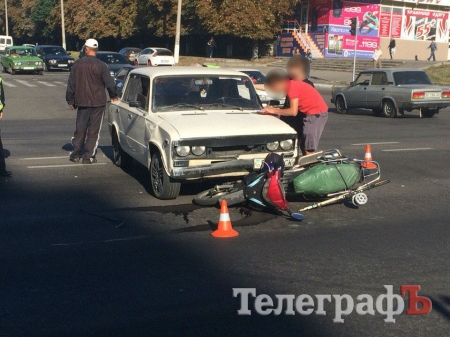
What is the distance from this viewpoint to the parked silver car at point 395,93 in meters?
20.1

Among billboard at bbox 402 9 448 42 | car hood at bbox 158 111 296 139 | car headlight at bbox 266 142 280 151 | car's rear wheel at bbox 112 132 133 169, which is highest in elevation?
billboard at bbox 402 9 448 42

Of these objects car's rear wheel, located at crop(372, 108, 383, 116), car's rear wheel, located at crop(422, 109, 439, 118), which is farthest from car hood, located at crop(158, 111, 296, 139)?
car's rear wheel, located at crop(422, 109, 439, 118)

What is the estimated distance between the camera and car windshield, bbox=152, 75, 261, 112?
9078mm

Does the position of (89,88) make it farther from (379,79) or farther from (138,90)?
(379,79)

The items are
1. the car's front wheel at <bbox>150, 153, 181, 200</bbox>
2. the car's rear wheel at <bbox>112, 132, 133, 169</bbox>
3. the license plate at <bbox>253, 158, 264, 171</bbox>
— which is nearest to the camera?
the license plate at <bbox>253, 158, 264, 171</bbox>

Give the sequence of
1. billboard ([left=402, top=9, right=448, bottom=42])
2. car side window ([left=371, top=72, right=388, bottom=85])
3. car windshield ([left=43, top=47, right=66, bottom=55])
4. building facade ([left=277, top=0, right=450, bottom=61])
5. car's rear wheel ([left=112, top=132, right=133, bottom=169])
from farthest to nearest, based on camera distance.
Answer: billboard ([left=402, top=9, right=448, bottom=42])
building facade ([left=277, top=0, right=450, bottom=61])
car windshield ([left=43, top=47, right=66, bottom=55])
car side window ([left=371, top=72, right=388, bottom=85])
car's rear wheel ([left=112, top=132, right=133, bottom=169])

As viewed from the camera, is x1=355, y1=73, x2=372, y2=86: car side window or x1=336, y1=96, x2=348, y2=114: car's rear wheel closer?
x1=355, y1=73, x2=372, y2=86: car side window

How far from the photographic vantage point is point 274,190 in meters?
7.44

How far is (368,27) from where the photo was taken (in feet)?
166

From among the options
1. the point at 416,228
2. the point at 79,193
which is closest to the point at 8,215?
the point at 79,193

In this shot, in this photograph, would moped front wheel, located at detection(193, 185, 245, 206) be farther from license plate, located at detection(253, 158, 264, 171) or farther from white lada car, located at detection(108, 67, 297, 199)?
license plate, located at detection(253, 158, 264, 171)

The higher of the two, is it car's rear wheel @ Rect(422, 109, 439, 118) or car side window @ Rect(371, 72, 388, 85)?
car side window @ Rect(371, 72, 388, 85)

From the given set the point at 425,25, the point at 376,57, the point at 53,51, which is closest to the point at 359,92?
the point at 376,57

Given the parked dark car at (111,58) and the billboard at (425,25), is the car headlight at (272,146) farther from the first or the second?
the billboard at (425,25)
